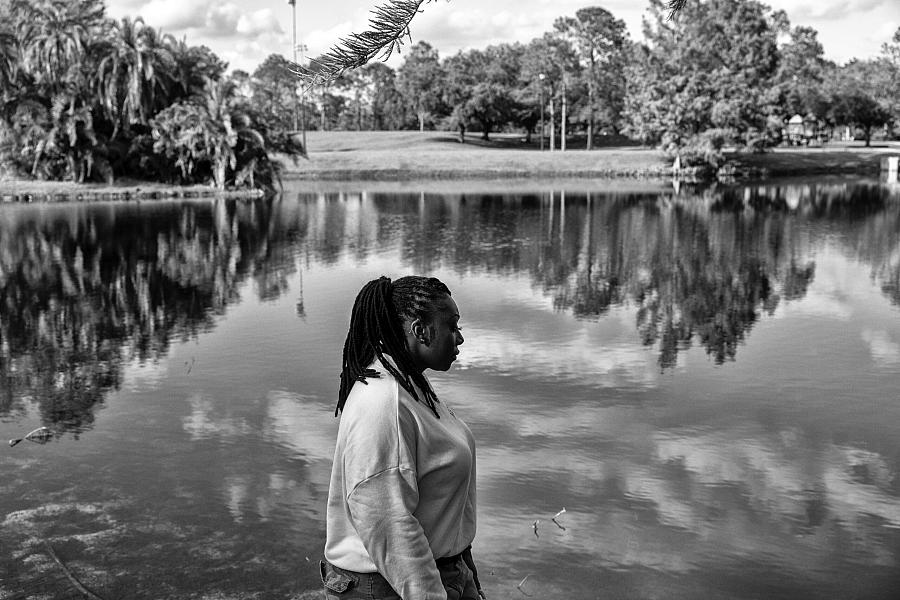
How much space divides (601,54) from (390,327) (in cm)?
9059

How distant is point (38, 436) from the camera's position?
9539 mm

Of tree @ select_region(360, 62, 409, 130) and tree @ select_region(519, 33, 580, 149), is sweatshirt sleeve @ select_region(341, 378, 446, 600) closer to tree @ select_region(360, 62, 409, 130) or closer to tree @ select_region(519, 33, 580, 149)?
tree @ select_region(519, 33, 580, 149)

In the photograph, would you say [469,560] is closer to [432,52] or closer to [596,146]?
[596,146]

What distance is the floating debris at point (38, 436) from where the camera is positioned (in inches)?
367

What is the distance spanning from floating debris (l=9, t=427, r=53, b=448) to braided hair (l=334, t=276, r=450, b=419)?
7285mm

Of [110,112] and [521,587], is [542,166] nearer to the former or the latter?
[110,112]

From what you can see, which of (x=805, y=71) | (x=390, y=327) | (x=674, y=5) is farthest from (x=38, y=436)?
(x=805, y=71)

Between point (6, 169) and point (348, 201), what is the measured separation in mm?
17871

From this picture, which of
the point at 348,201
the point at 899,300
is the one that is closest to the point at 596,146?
the point at 348,201

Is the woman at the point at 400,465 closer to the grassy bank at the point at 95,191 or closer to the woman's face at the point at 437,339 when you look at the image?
the woman's face at the point at 437,339

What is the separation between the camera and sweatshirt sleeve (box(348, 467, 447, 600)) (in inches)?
108

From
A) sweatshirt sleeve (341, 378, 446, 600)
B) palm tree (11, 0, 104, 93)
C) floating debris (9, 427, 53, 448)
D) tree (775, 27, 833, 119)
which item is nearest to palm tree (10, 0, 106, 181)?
palm tree (11, 0, 104, 93)

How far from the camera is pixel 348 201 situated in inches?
1773

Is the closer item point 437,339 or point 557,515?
point 437,339
